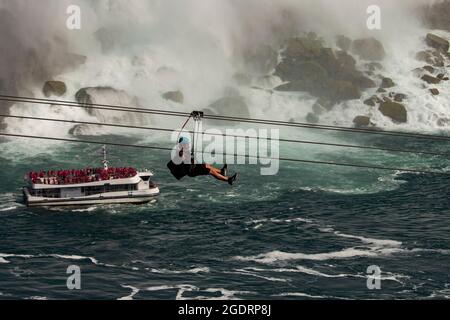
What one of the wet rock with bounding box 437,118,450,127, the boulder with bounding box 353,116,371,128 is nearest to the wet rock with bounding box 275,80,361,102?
the boulder with bounding box 353,116,371,128

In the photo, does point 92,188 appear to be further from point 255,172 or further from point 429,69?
point 429,69

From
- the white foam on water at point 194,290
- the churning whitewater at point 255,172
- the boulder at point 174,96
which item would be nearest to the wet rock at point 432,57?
the churning whitewater at point 255,172

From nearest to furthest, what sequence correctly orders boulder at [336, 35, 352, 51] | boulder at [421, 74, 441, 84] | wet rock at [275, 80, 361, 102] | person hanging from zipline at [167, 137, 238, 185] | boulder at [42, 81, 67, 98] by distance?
person hanging from zipline at [167, 137, 238, 185] < boulder at [42, 81, 67, 98] < wet rock at [275, 80, 361, 102] < boulder at [421, 74, 441, 84] < boulder at [336, 35, 352, 51]

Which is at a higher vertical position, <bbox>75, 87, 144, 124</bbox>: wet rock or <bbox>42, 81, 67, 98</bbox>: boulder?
<bbox>42, 81, 67, 98</bbox>: boulder

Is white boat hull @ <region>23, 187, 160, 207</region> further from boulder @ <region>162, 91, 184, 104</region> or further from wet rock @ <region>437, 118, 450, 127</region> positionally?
wet rock @ <region>437, 118, 450, 127</region>
